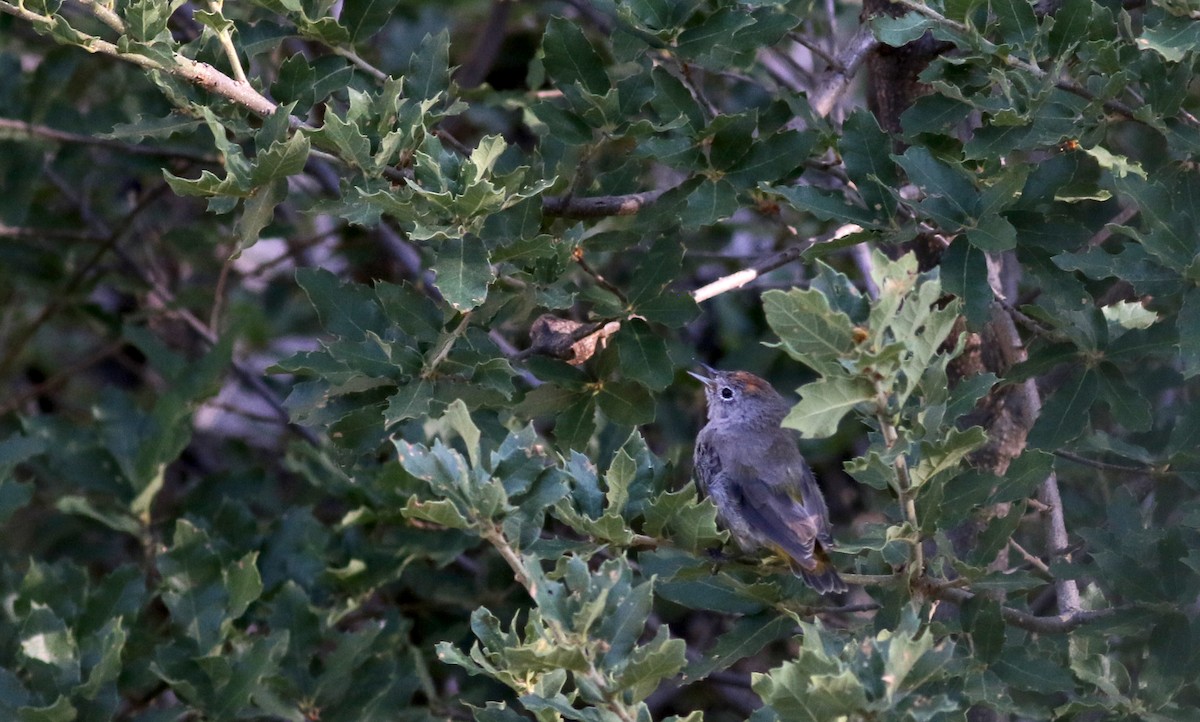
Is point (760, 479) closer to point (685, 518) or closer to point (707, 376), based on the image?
point (707, 376)

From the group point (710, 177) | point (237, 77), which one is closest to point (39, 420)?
point (237, 77)

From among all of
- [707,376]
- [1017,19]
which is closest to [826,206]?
[1017,19]

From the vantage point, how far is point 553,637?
7.95 ft

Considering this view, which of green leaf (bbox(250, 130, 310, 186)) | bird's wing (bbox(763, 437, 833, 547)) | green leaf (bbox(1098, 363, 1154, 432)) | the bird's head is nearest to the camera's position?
green leaf (bbox(250, 130, 310, 186))

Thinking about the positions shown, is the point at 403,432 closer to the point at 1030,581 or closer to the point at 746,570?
the point at 746,570

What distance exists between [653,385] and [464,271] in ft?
2.13

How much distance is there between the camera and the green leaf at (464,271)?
289 centimetres

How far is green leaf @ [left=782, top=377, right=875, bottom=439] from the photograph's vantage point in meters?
2.27

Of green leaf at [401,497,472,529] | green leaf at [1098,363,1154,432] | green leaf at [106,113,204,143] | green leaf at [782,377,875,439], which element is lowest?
green leaf at [1098,363,1154,432]

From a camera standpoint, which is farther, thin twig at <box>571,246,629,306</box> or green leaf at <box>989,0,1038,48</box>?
thin twig at <box>571,246,629,306</box>

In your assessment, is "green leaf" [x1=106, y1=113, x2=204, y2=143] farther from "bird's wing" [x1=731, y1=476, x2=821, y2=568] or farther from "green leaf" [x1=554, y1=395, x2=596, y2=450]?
"bird's wing" [x1=731, y1=476, x2=821, y2=568]

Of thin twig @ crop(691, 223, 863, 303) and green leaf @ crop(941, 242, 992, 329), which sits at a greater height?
green leaf @ crop(941, 242, 992, 329)

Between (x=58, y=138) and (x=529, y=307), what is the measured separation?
2.42 metres

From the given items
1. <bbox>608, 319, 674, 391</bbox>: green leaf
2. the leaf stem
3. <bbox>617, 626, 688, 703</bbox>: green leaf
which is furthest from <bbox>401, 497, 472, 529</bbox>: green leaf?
<bbox>608, 319, 674, 391</bbox>: green leaf
